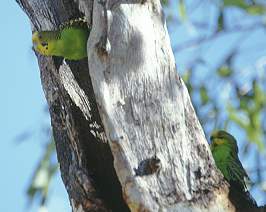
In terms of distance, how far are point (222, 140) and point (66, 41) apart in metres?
0.56

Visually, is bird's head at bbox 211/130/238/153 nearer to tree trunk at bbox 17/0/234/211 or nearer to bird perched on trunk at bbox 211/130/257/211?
bird perched on trunk at bbox 211/130/257/211

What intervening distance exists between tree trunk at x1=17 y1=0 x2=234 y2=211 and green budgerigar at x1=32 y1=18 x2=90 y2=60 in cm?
4

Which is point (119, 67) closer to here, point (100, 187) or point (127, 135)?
point (127, 135)

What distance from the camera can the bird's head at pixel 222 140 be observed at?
2.04 meters

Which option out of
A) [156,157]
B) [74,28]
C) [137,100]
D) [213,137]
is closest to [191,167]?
[156,157]

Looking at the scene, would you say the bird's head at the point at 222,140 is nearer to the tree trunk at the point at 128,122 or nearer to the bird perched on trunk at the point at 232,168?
the bird perched on trunk at the point at 232,168

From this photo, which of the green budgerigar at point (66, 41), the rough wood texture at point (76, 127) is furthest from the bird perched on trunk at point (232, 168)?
the green budgerigar at point (66, 41)

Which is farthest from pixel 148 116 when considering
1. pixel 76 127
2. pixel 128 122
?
pixel 76 127

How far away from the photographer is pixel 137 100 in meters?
1.58

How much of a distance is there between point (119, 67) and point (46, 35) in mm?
283

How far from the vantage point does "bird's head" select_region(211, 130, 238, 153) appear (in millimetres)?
2035

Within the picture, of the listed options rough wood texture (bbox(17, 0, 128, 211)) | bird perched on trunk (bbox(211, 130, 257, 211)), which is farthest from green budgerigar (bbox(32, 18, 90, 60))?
bird perched on trunk (bbox(211, 130, 257, 211))

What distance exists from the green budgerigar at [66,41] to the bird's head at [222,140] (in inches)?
19.0

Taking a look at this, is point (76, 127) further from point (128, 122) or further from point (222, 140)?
point (222, 140)
